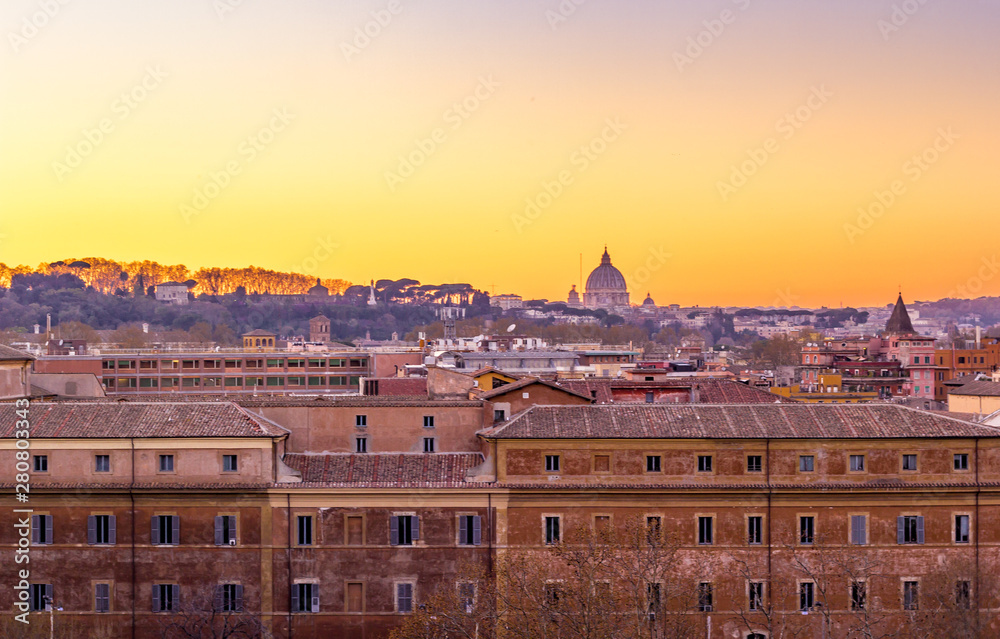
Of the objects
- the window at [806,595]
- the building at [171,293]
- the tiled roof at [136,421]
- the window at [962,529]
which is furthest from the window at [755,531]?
the building at [171,293]

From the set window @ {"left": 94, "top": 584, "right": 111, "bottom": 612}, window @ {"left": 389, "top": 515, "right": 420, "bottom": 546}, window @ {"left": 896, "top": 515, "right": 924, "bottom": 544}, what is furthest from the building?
window @ {"left": 896, "top": 515, "right": 924, "bottom": 544}

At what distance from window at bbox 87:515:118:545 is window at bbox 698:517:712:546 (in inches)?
504

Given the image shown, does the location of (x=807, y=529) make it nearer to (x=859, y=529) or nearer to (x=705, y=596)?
(x=859, y=529)

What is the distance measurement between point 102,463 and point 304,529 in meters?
4.67

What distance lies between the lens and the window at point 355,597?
30.0 m

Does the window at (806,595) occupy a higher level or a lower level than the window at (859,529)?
lower

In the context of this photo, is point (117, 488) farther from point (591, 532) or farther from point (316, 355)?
point (316, 355)

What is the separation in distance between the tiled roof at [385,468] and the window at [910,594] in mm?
9746

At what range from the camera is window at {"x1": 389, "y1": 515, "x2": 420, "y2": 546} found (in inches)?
1190

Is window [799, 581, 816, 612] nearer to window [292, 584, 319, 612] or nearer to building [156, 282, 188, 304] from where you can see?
window [292, 584, 319, 612]

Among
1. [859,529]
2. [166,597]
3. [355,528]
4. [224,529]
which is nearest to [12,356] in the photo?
[224,529]

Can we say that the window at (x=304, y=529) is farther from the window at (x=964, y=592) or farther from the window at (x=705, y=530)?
the window at (x=964, y=592)

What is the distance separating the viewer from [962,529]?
30.6 metres


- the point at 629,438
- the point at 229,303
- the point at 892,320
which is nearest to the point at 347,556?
the point at 629,438
